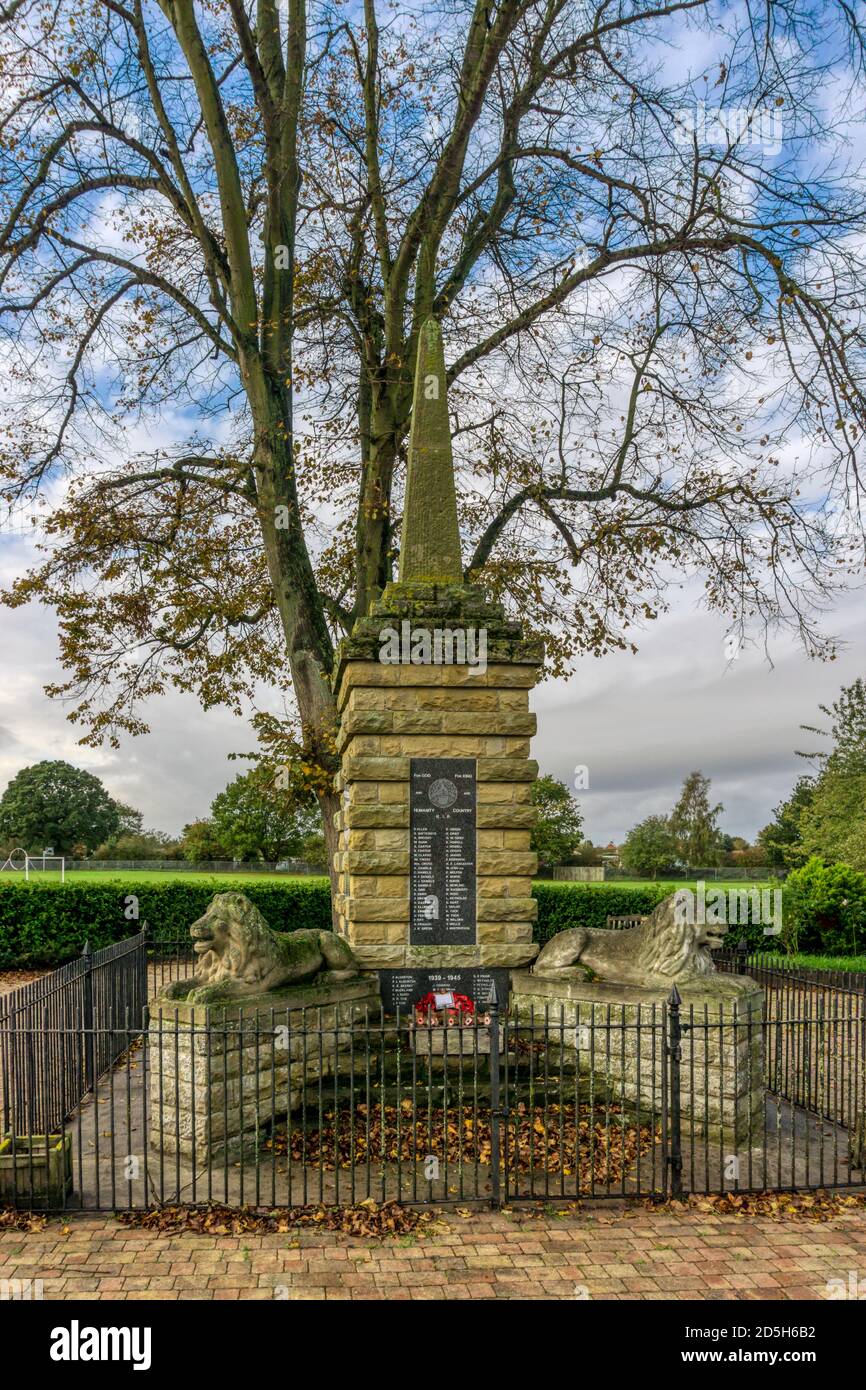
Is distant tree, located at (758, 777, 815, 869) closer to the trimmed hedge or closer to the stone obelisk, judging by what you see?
the trimmed hedge

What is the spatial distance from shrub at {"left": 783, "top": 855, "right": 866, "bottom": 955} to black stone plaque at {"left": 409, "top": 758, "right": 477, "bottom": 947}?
15707 mm

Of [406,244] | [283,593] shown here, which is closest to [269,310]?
[406,244]

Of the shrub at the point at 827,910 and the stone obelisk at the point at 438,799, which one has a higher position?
the stone obelisk at the point at 438,799

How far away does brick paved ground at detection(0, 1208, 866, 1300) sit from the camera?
18.2 ft

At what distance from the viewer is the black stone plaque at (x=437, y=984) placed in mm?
9086

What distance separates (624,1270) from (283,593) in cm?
1014

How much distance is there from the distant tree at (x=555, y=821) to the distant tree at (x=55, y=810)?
32169mm

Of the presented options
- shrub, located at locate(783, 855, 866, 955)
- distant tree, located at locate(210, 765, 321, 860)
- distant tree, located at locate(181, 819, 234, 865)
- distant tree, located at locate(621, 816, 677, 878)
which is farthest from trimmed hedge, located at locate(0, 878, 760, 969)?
distant tree, located at locate(621, 816, 677, 878)

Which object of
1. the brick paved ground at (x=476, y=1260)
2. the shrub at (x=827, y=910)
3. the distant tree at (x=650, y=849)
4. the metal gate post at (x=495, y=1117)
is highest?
the metal gate post at (x=495, y=1117)

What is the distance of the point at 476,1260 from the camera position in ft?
19.5

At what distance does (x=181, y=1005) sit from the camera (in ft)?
25.6

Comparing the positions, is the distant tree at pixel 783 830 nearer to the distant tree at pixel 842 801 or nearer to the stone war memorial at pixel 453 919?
the distant tree at pixel 842 801

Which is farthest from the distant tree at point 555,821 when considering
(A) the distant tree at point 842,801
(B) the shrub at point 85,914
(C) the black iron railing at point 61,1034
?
(C) the black iron railing at point 61,1034

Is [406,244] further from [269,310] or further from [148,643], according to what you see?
[148,643]
